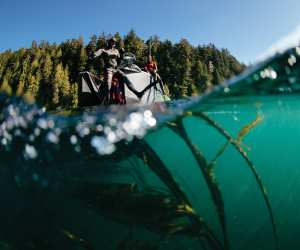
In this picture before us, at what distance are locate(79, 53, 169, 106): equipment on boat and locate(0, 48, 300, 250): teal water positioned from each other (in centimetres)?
407

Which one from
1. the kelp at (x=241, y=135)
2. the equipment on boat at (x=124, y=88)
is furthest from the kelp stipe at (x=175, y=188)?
the equipment on boat at (x=124, y=88)

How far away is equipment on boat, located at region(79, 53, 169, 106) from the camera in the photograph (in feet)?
32.9

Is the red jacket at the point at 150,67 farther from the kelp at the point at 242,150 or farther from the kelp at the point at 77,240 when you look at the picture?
the kelp at the point at 77,240

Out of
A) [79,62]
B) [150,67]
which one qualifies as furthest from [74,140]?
[79,62]

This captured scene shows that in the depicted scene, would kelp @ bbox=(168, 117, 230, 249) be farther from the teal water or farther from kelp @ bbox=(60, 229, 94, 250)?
kelp @ bbox=(60, 229, 94, 250)

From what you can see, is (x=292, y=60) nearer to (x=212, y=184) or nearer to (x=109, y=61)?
(x=212, y=184)

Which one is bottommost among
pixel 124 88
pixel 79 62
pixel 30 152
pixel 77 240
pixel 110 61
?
pixel 77 240

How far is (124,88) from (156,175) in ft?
17.1

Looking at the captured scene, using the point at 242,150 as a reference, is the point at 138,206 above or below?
below

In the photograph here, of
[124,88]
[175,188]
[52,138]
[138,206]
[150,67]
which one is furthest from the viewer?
[150,67]

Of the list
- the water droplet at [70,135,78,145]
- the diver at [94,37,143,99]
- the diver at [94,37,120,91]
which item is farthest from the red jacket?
the water droplet at [70,135,78,145]

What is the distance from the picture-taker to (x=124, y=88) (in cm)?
1017

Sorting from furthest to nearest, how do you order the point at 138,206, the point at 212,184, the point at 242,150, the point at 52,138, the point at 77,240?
the point at 242,150 → the point at 212,184 → the point at 52,138 → the point at 77,240 → the point at 138,206

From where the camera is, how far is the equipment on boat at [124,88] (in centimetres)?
1003
